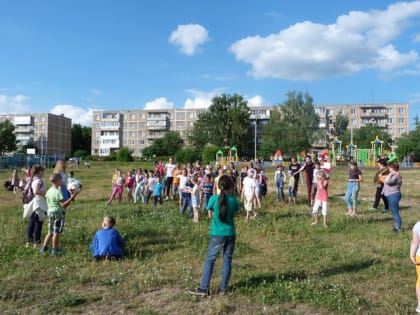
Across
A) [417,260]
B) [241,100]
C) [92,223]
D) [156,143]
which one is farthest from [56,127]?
[417,260]

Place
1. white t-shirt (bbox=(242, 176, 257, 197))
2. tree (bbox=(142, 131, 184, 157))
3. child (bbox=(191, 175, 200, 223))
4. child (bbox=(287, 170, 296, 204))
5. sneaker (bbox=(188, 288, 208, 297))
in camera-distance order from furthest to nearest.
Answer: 1. tree (bbox=(142, 131, 184, 157))
2. child (bbox=(287, 170, 296, 204))
3. white t-shirt (bbox=(242, 176, 257, 197))
4. child (bbox=(191, 175, 200, 223))
5. sneaker (bbox=(188, 288, 208, 297))

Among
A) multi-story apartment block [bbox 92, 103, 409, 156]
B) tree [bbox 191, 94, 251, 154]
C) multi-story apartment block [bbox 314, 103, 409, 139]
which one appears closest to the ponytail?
tree [bbox 191, 94, 251, 154]

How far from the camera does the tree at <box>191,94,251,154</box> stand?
7356 cm

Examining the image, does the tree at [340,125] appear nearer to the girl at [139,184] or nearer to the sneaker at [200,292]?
the girl at [139,184]

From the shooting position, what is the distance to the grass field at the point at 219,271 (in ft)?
16.2

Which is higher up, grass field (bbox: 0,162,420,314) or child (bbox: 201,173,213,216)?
child (bbox: 201,173,213,216)

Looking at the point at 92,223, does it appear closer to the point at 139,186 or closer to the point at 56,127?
the point at 139,186

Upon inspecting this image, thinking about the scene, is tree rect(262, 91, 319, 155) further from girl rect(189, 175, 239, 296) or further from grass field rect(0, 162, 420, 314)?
girl rect(189, 175, 239, 296)

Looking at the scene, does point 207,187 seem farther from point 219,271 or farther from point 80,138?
point 80,138

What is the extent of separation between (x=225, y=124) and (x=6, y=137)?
5045cm

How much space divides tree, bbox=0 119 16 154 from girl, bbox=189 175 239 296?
91.3 meters

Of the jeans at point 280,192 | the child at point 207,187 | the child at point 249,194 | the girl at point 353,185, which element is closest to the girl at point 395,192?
the girl at point 353,185

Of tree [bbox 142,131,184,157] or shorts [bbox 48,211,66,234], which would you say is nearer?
shorts [bbox 48,211,66,234]

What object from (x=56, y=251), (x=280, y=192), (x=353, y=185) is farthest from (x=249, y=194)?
(x=56, y=251)
